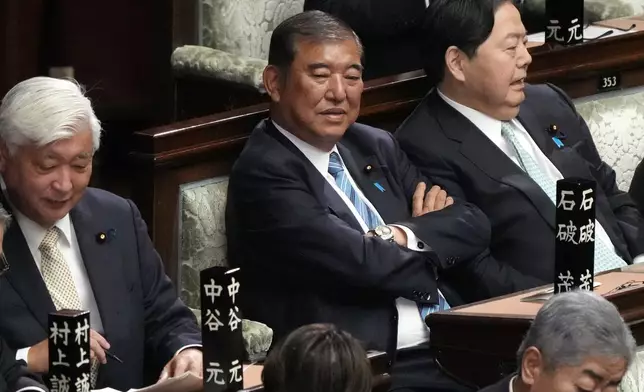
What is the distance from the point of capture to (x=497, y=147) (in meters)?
3.32

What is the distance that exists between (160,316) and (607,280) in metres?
0.80

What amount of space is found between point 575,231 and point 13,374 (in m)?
0.93

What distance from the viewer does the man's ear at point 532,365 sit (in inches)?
95.9

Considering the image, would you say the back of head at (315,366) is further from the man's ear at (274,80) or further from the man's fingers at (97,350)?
the man's ear at (274,80)

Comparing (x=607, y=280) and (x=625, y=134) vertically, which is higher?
(x=625, y=134)

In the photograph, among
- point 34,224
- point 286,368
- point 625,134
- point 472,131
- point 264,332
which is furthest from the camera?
point 625,134

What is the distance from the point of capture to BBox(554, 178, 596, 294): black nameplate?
2664 mm

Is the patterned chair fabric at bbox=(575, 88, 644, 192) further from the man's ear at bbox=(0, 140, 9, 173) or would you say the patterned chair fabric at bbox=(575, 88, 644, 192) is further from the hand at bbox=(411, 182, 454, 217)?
the man's ear at bbox=(0, 140, 9, 173)

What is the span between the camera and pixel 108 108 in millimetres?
4082

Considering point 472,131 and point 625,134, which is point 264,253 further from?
point 625,134

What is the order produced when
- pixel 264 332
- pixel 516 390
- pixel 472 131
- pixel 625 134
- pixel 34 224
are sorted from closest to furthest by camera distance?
1. pixel 516 390
2. pixel 34 224
3. pixel 264 332
4. pixel 472 131
5. pixel 625 134

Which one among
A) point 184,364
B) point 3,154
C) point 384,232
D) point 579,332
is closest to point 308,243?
point 384,232

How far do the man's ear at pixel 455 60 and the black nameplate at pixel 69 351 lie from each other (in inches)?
50.4

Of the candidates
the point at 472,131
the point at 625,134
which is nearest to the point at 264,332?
the point at 472,131
